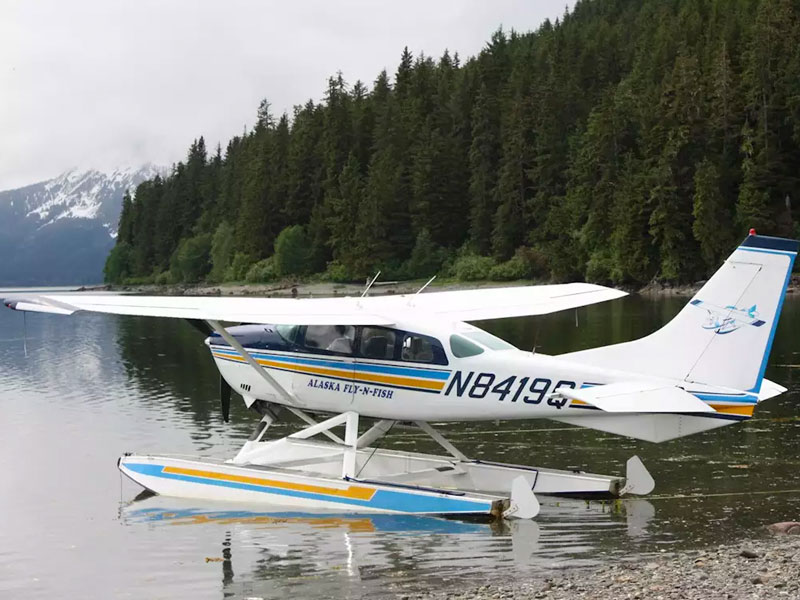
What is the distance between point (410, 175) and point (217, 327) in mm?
74134

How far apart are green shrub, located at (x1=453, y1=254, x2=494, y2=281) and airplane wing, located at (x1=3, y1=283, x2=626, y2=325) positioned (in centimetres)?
5825

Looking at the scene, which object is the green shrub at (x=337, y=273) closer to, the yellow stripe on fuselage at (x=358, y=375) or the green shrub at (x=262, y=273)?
the green shrub at (x=262, y=273)

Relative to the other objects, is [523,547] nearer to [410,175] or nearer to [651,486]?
[651,486]

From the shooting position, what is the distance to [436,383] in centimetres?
989

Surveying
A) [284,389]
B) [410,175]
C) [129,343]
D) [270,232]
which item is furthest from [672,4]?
[284,389]

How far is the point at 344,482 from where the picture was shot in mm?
9914

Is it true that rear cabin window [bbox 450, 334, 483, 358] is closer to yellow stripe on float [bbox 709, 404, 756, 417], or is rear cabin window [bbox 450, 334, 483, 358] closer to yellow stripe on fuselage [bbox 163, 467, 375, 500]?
yellow stripe on fuselage [bbox 163, 467, 375, 500]

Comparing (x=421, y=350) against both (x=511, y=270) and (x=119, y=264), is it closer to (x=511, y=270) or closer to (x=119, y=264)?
(x=511, y=270)

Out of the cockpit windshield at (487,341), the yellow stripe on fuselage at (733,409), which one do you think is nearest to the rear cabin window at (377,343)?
the cockpit windshield at (487,341)

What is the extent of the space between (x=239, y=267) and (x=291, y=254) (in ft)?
29.8

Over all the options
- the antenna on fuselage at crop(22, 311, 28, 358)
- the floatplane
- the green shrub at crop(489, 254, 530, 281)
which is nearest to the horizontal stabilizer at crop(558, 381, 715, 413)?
the floatplane

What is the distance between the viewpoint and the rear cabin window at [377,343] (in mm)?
10039

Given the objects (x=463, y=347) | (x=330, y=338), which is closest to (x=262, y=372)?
(x=330, y=338)

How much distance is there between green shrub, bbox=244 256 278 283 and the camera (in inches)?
3324
